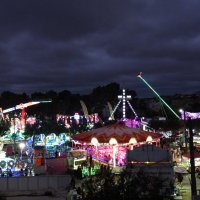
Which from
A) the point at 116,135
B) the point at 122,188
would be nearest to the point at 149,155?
the point at 116,135

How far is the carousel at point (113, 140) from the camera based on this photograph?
31938mm

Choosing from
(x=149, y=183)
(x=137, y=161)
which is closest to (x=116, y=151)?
(x=137, y=161)

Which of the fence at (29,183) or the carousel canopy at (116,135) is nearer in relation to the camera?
the fence at (29,183)

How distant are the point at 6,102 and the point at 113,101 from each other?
26.7 m

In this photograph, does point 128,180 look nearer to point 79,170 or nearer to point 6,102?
point 79,170

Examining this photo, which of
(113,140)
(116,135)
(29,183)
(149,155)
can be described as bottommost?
(29,183)

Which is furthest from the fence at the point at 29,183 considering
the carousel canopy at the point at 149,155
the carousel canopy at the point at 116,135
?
the carousel canopy at the point at 116,135

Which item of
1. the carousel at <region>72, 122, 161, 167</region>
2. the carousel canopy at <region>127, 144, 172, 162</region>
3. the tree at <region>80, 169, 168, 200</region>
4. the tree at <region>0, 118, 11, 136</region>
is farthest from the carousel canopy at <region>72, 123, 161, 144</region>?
the tree at <region>0, 118, 11, 136</region>

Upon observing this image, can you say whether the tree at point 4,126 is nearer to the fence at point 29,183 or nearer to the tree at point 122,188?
the fence at point 29,183

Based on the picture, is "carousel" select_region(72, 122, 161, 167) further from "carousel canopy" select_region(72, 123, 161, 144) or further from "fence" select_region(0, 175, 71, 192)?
"fence" select_region(0, 175, 71, 192)

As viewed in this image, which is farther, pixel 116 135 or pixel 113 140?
pixel 116 135

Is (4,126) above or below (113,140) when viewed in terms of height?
above

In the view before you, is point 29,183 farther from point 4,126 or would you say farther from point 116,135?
point 4,126

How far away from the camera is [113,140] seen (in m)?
31.9
